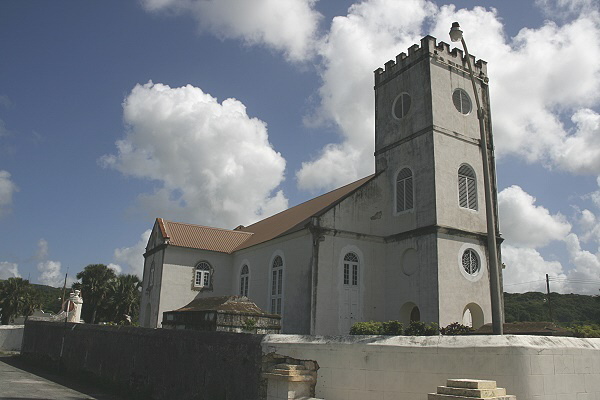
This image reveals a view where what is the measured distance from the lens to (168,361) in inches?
512

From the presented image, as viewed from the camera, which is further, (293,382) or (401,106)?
(401,106)

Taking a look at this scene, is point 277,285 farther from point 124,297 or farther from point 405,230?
point 124,297

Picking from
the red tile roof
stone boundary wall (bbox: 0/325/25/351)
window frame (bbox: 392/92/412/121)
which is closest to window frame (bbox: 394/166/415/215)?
window frame (bbox: 392/92/412/121)

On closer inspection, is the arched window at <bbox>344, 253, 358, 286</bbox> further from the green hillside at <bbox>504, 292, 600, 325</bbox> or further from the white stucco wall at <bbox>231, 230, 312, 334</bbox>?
the green hillside at <bbox>504, 292, 600, 325</bbox>

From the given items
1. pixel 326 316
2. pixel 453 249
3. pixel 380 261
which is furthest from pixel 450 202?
pixel 326 316

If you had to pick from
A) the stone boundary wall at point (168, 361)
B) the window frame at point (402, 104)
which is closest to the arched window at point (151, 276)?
the stone boundary wall at point (168, 361)

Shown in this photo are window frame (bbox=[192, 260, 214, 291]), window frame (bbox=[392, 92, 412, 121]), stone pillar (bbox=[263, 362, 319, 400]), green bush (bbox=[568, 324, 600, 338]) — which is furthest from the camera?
window frame (bbox=[192, 260, 214, 291])

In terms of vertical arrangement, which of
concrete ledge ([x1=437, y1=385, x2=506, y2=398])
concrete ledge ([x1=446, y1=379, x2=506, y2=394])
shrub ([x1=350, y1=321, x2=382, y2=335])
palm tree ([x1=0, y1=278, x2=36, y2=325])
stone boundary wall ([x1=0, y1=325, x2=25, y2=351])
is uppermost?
palm tree ([x1=0, y1=278, x2=36, y2=325])

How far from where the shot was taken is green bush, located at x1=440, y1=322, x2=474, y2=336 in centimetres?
1841

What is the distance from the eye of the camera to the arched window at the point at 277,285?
975 inches

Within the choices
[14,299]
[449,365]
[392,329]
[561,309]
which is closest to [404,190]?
[392,329]

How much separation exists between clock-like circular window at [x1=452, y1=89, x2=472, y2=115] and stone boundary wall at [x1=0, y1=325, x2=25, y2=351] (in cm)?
2888

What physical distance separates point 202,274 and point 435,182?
1607 centimetres

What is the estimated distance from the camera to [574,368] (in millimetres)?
7691
